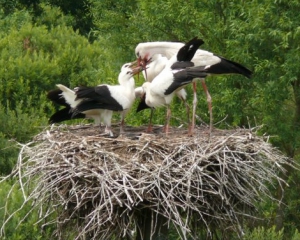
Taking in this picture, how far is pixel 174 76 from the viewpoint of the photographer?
34.4 ft

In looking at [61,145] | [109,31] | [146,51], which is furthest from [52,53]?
[61,145]

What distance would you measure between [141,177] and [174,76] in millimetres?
1411

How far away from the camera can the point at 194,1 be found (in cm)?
1434

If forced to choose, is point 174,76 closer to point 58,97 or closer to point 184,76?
point 184,76

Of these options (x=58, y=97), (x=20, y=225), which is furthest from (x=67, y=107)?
(x=20, y=225)

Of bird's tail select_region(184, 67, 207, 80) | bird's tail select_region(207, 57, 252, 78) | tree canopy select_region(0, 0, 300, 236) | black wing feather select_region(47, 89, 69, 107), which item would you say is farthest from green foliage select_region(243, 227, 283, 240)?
bird's tail select_region(184, 67, 207, 80)

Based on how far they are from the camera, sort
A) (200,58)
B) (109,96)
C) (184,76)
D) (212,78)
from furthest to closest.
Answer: (212,78)
(200,58)
(109,96)
(184,76)

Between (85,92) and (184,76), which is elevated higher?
(184,76)

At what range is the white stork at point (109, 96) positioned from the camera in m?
10.8

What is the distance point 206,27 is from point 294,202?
280 centimetres

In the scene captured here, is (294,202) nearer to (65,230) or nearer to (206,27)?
(206,27)

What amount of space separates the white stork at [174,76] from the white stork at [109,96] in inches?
8.5

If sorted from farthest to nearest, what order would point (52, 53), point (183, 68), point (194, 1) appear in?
point (52, 53) < point (194, 1) < point (183, 68)

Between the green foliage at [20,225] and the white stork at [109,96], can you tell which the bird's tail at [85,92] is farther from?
the green foliage at [20,225]
